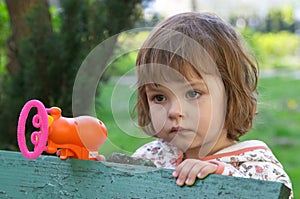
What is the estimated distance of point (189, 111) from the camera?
5.90 ft

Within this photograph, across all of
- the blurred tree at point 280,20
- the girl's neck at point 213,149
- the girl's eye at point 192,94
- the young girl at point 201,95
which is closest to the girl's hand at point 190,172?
the young girl at point 201,95

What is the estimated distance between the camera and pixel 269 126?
6.43 meters

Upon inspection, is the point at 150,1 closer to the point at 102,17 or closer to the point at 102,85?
the point at 102,17

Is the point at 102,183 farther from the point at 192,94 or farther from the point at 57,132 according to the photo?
the point at 192,94

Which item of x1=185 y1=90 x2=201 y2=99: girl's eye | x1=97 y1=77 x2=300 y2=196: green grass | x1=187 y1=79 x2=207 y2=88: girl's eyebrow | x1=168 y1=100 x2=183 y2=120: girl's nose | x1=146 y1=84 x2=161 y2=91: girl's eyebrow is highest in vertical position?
x1=187 y1=79 x2=207 y2=88: girl's eyebrow

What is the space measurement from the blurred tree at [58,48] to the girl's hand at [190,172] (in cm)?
200

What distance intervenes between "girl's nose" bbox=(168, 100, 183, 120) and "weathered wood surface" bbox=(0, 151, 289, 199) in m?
0.23

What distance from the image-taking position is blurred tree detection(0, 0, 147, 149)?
352cm

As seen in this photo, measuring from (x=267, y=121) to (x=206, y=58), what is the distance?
15.0 feet

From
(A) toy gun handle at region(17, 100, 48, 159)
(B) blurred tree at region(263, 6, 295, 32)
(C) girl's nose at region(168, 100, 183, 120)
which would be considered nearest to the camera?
(A) toy gun handle at region(17, 100, 48, 159)

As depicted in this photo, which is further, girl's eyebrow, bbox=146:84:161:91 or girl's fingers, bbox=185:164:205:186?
girl's eyebrow, bbox=146:84:161:91

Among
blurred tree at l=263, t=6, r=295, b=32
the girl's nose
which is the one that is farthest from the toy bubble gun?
blurred tree at l=263, t=6, r=295, b=32

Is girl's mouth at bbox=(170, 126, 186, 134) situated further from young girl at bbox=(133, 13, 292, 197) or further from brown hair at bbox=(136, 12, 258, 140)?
brown hair at bbox=(136, 12, 258, 140)

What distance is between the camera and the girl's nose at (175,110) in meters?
1.77
